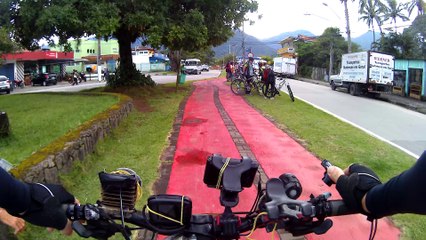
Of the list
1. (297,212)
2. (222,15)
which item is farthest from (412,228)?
(222,15)

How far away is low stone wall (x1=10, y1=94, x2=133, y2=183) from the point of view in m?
4.68

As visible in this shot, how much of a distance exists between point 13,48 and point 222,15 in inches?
842

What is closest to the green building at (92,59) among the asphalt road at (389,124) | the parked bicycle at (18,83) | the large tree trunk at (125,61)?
the parked bicycle at (18,83)

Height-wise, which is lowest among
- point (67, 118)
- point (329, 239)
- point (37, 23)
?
point (329, 239)

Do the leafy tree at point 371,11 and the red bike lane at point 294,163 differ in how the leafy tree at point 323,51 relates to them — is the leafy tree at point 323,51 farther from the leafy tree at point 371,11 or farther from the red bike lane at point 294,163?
the red bike lane at point 294,163

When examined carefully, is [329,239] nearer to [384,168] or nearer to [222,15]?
[384,168]

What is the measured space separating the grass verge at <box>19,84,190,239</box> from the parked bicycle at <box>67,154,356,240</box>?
2.29 m

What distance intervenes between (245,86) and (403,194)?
18505 millimetres

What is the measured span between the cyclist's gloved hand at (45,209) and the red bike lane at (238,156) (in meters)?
2.93

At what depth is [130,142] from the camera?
8.65m

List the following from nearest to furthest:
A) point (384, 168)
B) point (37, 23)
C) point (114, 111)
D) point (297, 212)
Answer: point (297, 212) < point (384, 168) < point (114, 111) < point (37, 23)

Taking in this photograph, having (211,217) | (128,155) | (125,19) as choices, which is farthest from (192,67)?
(211,217)

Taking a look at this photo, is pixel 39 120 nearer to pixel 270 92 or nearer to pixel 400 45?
pixel 270 92

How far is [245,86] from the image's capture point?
778 inches
